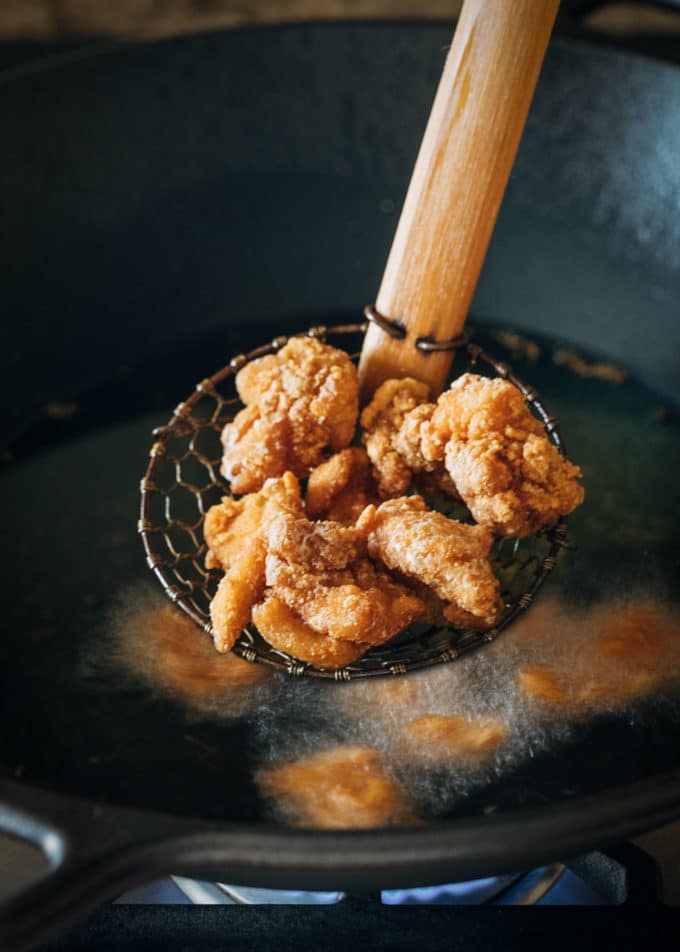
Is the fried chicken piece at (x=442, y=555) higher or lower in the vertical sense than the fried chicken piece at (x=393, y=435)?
lower

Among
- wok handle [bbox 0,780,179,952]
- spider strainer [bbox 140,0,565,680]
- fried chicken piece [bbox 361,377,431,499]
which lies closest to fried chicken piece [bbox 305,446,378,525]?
fried chicken piece [bbox 361,377,431,499]

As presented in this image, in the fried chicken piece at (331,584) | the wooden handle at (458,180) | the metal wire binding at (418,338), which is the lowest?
the fried chicken piece at (331,584)

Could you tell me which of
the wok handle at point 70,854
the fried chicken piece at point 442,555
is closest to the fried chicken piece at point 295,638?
the fried chicken piece at point 442,555

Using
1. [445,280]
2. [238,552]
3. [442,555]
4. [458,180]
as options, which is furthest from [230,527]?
[458,180]

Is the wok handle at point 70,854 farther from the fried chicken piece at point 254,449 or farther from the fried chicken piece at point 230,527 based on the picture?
the fried chicken piece at point 254,449

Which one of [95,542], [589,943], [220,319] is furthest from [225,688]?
[220,319]

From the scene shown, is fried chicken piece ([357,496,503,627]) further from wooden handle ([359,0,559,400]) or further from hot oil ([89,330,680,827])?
wooden handle ([359,0,559,400])

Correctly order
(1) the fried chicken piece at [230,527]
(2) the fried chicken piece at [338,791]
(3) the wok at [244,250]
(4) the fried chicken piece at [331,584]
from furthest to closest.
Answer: (3) the wok at [244,250], (1) the fried chicken piece at [230,527], (4) the fried chicken piece at [331,584], (2) the fried chicken piece at [338,791]
